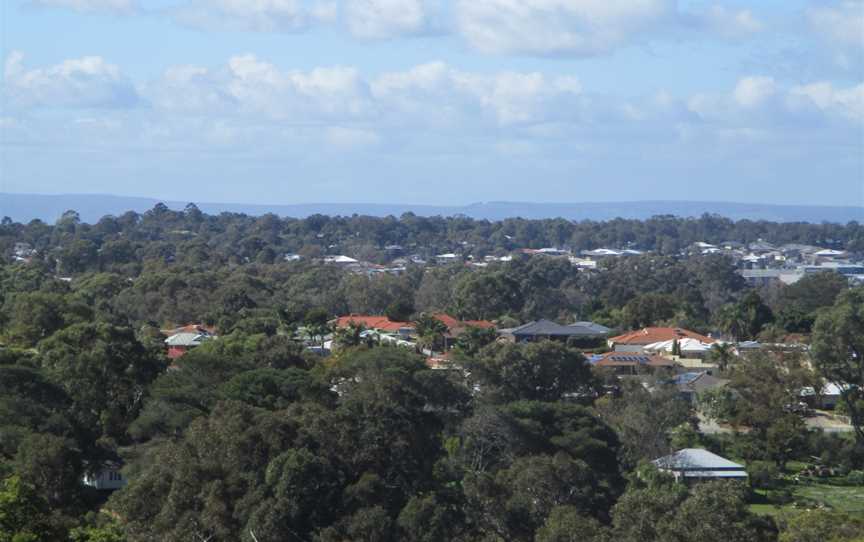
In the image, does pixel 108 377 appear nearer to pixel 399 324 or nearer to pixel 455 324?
pixel 455 324

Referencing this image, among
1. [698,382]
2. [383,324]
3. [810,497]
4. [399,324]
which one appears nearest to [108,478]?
[810,497]

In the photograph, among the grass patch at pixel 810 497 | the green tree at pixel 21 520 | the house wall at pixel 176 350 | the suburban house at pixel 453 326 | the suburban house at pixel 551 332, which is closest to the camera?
the green tree at pixel 21 520

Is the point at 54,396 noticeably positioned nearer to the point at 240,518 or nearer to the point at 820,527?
the point at 240,518

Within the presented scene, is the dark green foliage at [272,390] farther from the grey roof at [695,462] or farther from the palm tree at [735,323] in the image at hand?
the palm tree at [735,323]

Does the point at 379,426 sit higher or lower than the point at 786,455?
higher

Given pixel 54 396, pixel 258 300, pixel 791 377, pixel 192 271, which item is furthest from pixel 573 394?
pixel 192 271

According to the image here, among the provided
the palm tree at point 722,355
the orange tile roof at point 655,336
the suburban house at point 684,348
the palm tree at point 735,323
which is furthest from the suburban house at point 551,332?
the palm tree at point 722,355
